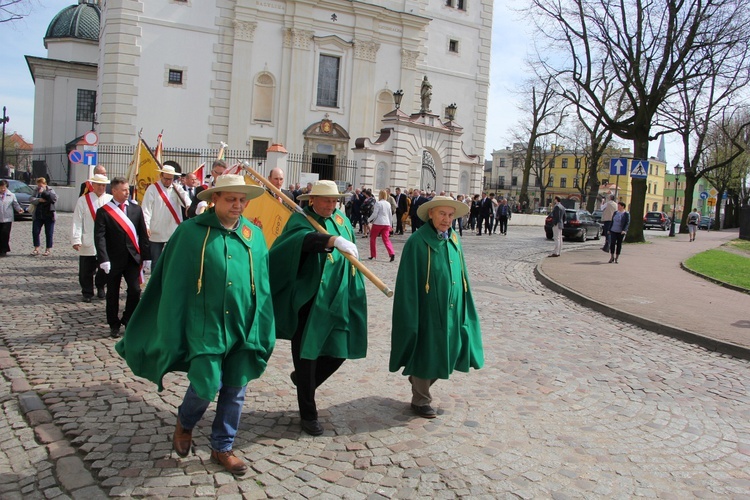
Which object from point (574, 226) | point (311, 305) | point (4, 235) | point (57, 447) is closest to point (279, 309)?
point (311, 305)

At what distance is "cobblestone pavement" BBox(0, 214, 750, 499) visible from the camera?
157 inches

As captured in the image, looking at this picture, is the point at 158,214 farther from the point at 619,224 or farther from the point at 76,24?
the point at 76,24

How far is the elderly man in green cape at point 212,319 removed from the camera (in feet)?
12.7

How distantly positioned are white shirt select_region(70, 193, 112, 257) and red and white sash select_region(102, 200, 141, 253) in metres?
1.63

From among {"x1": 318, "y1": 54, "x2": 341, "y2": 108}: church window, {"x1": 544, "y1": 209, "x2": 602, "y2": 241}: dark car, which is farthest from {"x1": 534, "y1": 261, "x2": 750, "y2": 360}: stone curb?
{"x1": 318, "y1": 54, "x2": 341, "y2": 108}: church window

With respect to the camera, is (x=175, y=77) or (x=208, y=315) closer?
(x=208, y=315)

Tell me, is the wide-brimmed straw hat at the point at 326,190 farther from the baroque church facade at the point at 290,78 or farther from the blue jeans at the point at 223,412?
the baroque church facade at the point at 290,78

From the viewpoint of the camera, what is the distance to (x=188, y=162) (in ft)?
104

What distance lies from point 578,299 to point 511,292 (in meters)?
1.26

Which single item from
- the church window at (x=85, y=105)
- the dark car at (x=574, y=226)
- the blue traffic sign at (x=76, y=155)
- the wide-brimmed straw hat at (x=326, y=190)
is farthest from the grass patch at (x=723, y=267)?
the church window at (x=85, y=105)

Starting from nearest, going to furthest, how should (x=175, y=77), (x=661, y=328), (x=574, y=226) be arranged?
1. (x=661, y=328)
2. (x=574, y=226)
3. (x=175, y=77)

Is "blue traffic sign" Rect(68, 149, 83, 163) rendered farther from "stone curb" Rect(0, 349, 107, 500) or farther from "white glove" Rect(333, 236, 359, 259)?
"white glove" Rect(333, 236, 359, 259)

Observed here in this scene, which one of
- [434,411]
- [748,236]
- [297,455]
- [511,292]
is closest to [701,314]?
[511,292]

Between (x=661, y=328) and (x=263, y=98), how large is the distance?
28.2m
